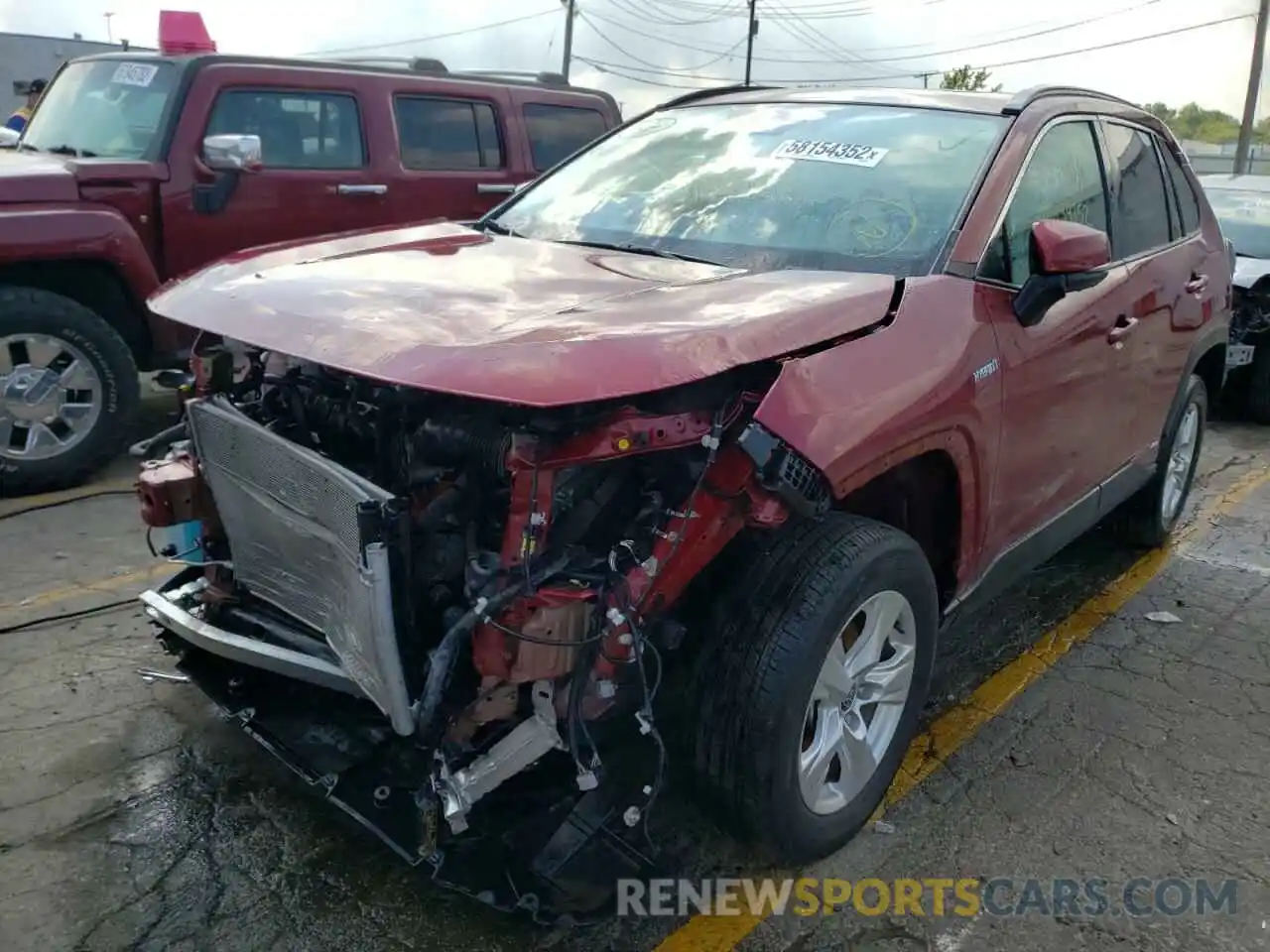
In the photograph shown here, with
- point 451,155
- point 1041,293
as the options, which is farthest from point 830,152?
point 451,155

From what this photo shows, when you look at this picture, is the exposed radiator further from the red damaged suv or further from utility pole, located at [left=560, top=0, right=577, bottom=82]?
utility pole, located at [left=560, top=0, right=577, bottom=82]

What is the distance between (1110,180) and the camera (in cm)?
397

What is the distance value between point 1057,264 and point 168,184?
4.78m

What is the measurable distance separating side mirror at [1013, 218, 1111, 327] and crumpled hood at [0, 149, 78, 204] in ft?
15.5

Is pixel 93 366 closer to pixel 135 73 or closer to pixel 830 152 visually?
pixel 135 73

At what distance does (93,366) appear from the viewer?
552 cm

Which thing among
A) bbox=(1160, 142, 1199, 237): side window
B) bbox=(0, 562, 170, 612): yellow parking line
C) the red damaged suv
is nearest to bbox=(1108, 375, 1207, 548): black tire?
bbox=(1160, 142, 1199, 237): side window

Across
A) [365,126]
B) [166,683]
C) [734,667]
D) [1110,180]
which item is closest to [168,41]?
[365,126]

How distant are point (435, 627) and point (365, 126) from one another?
494cm

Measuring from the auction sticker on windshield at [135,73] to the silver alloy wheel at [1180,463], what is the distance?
564 centimetres

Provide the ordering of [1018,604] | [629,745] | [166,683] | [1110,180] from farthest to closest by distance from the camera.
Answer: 1. [1018,604]
2. [1110,180]
3. [166,683]
4. [629,745]

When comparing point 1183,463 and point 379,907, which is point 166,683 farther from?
point 1183,463

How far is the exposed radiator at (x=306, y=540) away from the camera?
229cm

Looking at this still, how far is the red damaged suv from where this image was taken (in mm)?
2309
